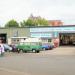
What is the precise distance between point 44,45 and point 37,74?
4536cm

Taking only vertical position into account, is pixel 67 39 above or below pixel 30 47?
above

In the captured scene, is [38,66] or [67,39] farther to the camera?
[67,39]

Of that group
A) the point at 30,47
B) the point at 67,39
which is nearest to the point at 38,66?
the point at 30,47

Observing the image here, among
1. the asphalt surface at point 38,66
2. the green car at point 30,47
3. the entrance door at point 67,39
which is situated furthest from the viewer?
the entrance door at point 67,39

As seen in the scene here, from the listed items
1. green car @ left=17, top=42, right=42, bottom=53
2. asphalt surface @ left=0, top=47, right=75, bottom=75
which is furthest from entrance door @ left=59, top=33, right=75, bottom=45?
asphalt surface @ left=0, top=47, right=75, bottom=75

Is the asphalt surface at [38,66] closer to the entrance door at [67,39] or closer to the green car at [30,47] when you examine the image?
the green car at [30,47]

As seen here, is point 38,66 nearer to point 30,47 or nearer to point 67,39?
point 30,47

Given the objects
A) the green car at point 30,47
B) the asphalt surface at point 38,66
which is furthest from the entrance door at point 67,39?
the asphalt surface at point 38,66

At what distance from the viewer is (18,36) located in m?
85.1

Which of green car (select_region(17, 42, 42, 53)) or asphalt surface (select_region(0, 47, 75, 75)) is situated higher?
green car (select_region(17, 42, 42, 53))

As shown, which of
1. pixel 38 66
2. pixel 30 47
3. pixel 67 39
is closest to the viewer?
pixel 38 66

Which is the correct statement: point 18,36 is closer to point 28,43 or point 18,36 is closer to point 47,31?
point 47,31

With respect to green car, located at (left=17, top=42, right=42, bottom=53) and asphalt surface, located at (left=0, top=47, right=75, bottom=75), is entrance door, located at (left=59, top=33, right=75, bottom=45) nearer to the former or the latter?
green car, located at (left=17, top=42, right=42, bottom=53)

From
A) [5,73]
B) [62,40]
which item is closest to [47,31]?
[62,40]
